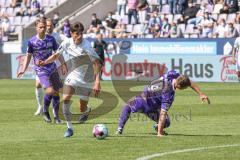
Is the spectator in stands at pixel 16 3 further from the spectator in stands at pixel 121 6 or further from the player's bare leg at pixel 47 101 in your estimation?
the player's bare leg at pixel 47 101

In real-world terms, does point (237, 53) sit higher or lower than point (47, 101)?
higher

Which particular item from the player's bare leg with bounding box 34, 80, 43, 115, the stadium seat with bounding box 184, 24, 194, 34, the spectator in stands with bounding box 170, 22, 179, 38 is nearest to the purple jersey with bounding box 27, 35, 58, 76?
the player's bare leg with bounding box 34, 80, 43, 115

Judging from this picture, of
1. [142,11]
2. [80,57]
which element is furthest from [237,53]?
[142,11]

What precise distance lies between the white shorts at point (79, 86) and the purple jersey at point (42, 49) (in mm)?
1368

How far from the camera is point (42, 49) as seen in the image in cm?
1738

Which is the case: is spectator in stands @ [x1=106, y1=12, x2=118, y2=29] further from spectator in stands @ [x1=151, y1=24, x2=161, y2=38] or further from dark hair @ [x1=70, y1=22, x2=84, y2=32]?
dark hair @ [x1=70, y1=22, x2=84, y2=32]

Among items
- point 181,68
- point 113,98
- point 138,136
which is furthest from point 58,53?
point 181,68

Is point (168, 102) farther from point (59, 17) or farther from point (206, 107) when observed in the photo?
point (59, 17)

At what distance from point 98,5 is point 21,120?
86.9 ft

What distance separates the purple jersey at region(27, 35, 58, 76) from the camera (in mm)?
17344

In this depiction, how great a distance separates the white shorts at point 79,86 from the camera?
602 inches

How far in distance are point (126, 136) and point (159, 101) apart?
0.88m

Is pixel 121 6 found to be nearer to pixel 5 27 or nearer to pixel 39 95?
pixel 5 27

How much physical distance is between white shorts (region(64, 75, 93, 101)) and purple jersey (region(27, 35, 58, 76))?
1368 mm
